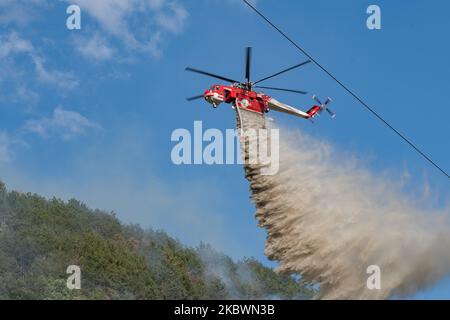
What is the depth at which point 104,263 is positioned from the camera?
275 ft

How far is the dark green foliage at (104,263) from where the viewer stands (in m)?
80.1

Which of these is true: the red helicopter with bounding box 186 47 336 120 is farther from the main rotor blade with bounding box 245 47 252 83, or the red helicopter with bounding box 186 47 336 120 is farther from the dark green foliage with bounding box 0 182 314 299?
the dark green foliage with bounding box 0 182 314 299

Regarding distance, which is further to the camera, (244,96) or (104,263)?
(104,263)

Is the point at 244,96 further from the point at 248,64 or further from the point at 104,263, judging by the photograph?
the point at 104,263

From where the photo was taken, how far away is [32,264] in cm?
8269

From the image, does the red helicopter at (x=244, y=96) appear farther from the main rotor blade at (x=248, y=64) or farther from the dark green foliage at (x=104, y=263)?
the dark green foliage at (x=104, y=263)

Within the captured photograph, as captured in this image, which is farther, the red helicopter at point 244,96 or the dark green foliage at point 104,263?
the dark green foliage at point 104,263

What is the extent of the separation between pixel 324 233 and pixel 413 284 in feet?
19.0

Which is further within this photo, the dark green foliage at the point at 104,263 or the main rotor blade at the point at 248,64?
the dark green foliage at the point at 104,263

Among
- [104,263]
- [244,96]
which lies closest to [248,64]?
[244,96]

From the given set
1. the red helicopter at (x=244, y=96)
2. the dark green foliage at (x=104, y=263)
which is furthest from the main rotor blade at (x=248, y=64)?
the dark green foliage at (x=104, y=263)

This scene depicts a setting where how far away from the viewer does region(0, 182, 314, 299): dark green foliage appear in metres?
80.1

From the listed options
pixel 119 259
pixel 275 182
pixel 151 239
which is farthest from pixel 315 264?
pixel 151 239
